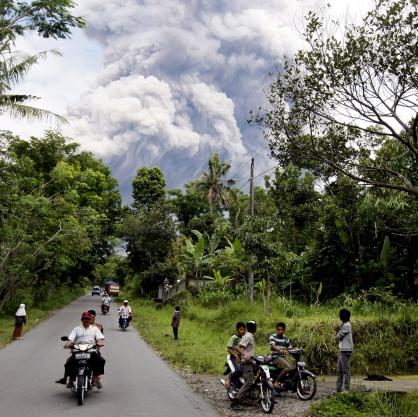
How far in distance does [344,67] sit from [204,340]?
38.7ft

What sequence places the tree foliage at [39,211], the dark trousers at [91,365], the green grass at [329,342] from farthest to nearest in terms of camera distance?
the tree foliage at [39,211], the green grass at [329,342], the dark trousers at [91,365]

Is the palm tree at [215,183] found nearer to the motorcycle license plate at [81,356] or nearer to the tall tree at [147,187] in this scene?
the tall tree at [147,187]

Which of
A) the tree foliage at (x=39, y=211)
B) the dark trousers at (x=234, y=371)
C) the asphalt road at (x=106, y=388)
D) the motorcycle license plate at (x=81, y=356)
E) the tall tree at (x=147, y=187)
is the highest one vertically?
the tall tree at (x=147, y=187)

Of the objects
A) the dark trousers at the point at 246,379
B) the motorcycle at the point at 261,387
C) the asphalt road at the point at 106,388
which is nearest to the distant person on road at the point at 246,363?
the dark trousers at the point at 246,379

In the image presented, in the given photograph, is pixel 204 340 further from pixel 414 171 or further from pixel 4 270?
pixel 4 270

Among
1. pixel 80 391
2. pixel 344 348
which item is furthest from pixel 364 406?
pixel 80 391

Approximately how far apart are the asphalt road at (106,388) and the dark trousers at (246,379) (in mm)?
594

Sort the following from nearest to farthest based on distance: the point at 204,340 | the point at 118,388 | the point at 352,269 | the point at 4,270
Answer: the point at 118,388
the point at 204,340
the point at 352,269
the point at 4,270

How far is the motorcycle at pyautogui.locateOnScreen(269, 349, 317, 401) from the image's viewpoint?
395 inches

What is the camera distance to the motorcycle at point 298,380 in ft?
32.9

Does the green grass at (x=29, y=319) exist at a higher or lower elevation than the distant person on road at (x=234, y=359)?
lower

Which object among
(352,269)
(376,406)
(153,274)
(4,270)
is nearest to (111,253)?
(153,274)

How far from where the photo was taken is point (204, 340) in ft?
60.4

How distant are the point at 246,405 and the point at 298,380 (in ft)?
4.44
